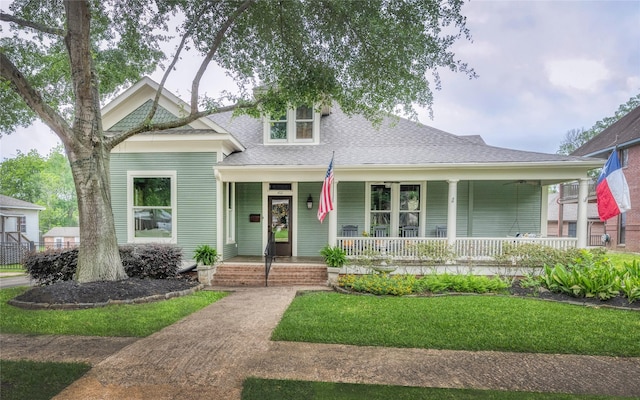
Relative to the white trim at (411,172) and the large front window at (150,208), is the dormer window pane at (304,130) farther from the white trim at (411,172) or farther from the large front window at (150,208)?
the large front window at (150,208)

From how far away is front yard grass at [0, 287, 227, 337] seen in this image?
4781mm

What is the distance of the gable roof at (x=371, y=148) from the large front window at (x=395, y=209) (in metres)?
1.33

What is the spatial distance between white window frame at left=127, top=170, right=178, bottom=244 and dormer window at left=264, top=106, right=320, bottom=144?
3.50m

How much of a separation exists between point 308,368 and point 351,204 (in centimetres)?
747

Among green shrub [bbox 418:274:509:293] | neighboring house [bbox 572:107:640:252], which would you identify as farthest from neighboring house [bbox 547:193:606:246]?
green shrub [bbox 418:274:509:293]

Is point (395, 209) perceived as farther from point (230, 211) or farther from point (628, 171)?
point (628, 171)

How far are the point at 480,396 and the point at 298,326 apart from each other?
2696 mm

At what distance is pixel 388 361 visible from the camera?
3.75m

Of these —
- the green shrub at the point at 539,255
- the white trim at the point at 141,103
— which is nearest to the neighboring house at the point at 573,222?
the green shrub at the point at 539,255

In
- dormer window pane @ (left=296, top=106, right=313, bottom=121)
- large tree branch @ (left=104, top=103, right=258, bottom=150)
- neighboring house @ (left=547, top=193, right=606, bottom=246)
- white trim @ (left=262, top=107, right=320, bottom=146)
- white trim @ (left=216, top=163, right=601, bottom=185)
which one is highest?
dormer window pane @ (left=296, top=106, right=313, bottom=121)

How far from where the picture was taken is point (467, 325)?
4.94 m

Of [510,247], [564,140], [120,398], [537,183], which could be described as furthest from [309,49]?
[564,140]

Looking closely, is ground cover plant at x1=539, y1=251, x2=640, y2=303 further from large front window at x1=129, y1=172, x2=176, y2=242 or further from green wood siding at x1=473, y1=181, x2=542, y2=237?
large front window at x1=129, y1=172, x2=176, y2=242

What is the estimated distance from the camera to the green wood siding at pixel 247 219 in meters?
10.8
